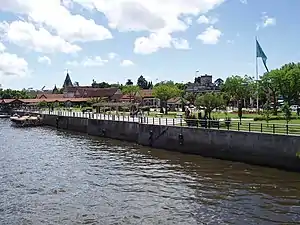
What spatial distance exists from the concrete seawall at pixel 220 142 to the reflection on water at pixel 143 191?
4.48 ft

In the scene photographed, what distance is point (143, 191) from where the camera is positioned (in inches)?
1017

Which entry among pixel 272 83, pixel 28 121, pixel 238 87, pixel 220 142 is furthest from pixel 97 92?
pixel 220 142

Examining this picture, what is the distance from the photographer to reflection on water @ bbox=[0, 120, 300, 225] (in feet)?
67.9

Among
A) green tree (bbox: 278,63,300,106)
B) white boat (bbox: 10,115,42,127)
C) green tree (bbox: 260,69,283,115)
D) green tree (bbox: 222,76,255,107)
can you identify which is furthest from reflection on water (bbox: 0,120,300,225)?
white boat (bbox: 10,115,42,127)

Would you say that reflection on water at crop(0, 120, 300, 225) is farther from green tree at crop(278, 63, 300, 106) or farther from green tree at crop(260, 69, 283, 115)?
green tree at crop(260, 69, 283, 115)

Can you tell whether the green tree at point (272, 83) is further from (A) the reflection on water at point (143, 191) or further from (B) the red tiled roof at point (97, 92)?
(B) the red tiled roof at point (97, 92)

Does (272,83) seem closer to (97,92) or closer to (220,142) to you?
(220,142)

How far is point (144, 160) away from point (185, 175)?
8214 mm

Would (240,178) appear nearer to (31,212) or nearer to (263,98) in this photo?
(31,212)

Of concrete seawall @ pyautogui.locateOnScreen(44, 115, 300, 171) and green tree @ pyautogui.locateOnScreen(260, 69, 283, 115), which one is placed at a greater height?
green tree @ pyautogui.locateOnScreen(260, 69, 283, 115)

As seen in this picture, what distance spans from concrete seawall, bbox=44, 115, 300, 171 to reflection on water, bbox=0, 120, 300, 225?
136 cm

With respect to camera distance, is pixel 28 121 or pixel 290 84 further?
pixel 28 121

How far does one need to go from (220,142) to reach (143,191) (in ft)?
47.8

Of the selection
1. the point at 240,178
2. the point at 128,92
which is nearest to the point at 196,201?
the point at 240,178
